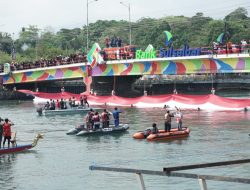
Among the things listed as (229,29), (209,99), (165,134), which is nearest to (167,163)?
(165,134)

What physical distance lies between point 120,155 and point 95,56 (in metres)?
49.1

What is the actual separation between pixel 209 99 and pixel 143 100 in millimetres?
10621

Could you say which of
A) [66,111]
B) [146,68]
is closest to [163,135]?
[66,111]

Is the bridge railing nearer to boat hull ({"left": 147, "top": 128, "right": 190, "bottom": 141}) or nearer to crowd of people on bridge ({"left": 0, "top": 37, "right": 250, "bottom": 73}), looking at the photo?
crowd of people on bridge ({"left": 0, "top": 37, "right": 250, "bottom": 73})

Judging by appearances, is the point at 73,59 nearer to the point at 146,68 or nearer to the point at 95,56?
the point at 95,56

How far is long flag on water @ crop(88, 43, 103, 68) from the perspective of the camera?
85250 millimetres

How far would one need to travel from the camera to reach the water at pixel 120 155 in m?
29.2

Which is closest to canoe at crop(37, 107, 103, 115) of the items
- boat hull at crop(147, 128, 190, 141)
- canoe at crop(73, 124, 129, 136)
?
canoe at crop(73, 124, 129, 136)

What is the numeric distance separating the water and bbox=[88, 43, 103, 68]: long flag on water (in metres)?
26.6

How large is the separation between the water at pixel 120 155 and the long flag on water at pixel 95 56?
26.6 m

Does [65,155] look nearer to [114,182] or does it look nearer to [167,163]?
[167,163]

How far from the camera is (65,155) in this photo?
38.9 m

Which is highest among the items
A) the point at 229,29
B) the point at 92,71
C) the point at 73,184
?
the point at 229,29

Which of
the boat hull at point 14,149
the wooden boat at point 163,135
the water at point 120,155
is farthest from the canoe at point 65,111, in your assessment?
the boat hull at point 14,149
